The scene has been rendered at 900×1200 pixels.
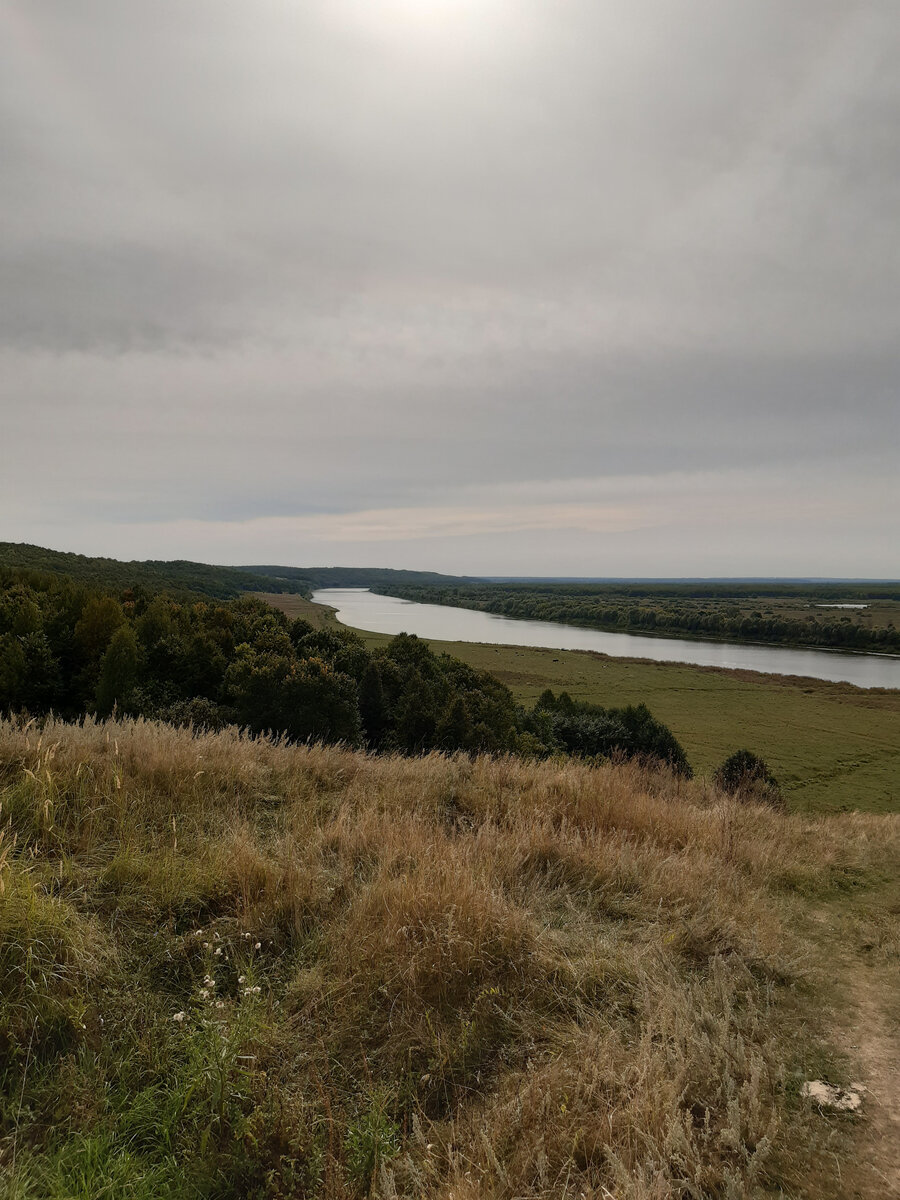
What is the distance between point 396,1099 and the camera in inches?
101

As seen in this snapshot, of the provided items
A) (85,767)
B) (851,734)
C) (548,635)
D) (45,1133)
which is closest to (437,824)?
(85,767)

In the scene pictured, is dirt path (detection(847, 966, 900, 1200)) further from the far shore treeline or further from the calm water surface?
the calm water surface

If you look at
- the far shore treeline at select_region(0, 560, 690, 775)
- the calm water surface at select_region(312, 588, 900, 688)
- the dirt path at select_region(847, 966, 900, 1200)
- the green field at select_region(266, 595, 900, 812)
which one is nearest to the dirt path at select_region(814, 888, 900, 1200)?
the dirt path at select_region(847, 966, 900, 1200)

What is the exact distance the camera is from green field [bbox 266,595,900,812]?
3238 cm

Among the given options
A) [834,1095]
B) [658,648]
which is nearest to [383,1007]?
[834,1095]

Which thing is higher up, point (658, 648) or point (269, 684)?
point (269, 684)

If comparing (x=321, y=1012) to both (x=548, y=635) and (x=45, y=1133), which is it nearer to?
(x=45, y=1133)

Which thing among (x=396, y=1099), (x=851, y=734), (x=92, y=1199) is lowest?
(x=851, y=734)

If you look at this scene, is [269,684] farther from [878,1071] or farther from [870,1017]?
[878,1071]

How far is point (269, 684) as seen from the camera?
2267cm

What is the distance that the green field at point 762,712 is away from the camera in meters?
32.4

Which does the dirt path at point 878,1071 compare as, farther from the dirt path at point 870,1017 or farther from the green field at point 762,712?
the green field at point 762,712

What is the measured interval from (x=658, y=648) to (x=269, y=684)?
288 feet

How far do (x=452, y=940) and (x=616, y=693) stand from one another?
2189 inches
